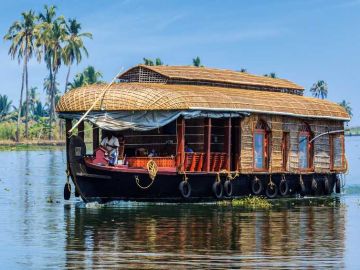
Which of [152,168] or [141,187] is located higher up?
[152,168]

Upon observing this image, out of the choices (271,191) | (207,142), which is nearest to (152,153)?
(207,142)

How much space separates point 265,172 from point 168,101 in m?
4.89

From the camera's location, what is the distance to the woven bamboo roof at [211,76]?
28.8 m

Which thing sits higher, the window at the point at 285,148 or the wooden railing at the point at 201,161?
the window at the point at 285,148

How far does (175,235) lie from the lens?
20297 millimetres

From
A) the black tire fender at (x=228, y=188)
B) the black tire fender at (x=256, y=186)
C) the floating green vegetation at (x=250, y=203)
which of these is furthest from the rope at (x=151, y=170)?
the black tire fender at (x=256, y=186)

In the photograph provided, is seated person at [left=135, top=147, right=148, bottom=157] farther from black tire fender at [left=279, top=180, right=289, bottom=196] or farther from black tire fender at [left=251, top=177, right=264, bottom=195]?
black tire fender at [left=279, top=180, right=289, bottom=196]

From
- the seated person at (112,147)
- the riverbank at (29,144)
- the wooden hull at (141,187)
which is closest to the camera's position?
the wooden hull at (141,187)

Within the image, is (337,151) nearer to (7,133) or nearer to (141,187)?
(141,187)

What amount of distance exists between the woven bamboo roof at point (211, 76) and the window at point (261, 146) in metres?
1.84

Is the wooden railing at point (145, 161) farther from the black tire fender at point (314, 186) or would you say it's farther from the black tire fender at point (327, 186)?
the black tire fender at point (327, 186)

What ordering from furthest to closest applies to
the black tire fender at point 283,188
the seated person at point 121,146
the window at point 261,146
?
the black tire fender at point 283,188 → the window at point 261,146 → the seated person at point 121,146

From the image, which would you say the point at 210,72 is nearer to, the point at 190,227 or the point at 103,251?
the point at 190,227

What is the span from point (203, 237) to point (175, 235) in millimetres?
596
